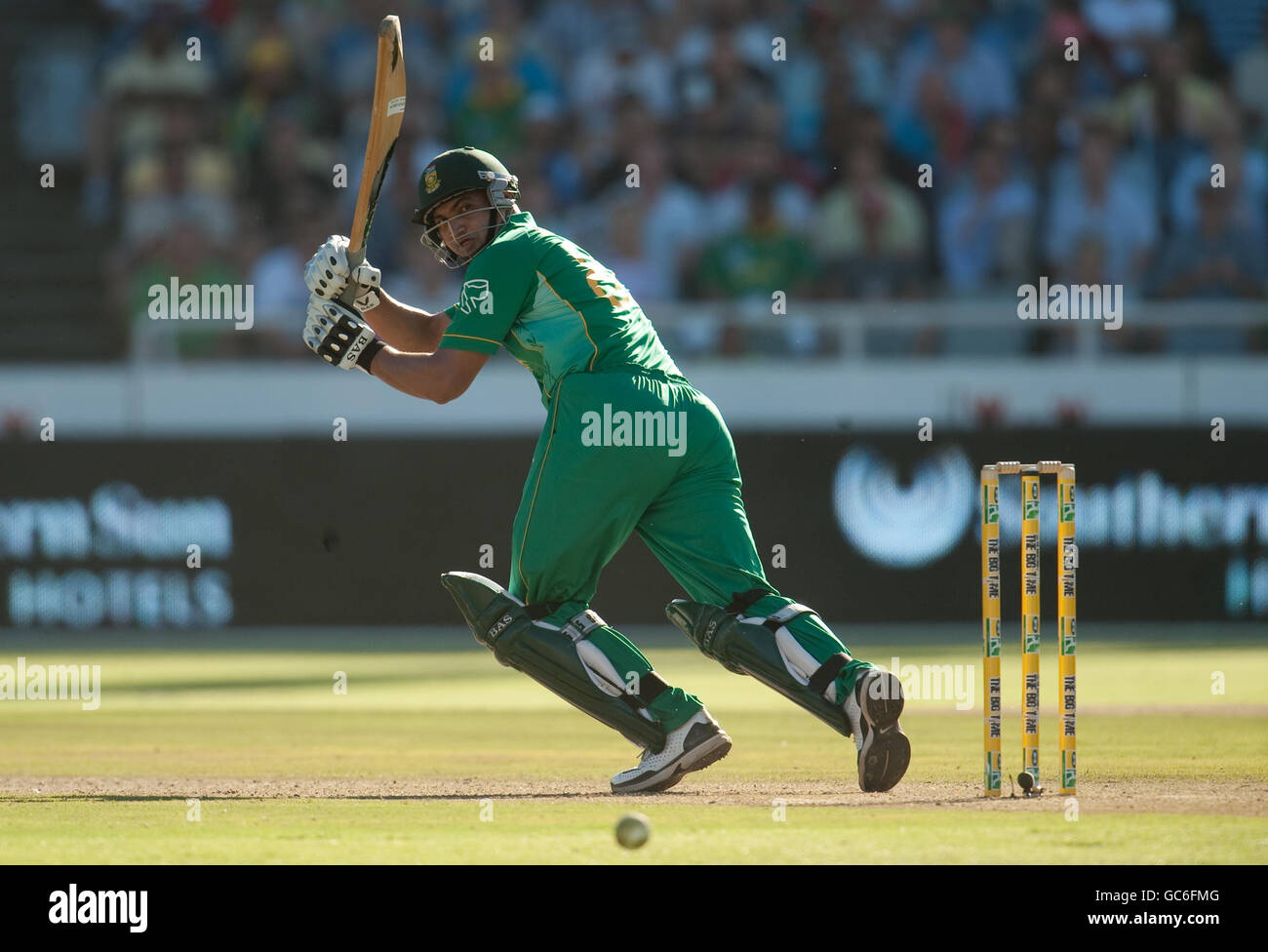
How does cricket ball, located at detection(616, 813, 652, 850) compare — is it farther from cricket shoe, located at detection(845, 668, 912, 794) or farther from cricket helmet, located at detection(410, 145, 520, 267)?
cricket helmet, located at detection(410, 145, 520, 267)

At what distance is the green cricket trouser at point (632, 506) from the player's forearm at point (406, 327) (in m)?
0.86

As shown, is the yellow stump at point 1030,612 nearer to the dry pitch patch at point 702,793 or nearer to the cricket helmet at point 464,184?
the dry pitch patch at point 702,793

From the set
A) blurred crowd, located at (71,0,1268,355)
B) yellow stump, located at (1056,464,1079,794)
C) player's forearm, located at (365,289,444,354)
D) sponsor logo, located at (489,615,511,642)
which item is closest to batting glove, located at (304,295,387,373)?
player's forearm, located at (365,289,444,354)

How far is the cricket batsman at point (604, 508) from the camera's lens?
21.6 ft

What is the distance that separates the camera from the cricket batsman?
21.6 feet

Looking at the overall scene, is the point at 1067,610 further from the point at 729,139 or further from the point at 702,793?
the point at 729,139

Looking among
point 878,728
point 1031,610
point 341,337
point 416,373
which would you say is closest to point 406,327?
point 341,337

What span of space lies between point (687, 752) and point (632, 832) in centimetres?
124

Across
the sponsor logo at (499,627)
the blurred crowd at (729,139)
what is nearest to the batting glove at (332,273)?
the sponsor logo at (499,627)

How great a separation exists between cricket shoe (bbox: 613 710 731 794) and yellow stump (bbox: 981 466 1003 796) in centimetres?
84

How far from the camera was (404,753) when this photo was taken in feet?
27.5

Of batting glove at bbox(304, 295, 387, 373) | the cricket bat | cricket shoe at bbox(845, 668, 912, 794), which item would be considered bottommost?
cricket shoe at bbox(845, 668, 912, 794)

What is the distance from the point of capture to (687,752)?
21.7 ft
